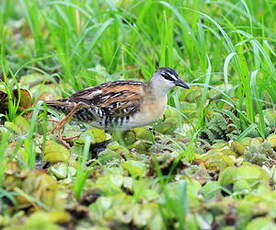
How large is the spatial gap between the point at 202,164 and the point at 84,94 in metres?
1.32

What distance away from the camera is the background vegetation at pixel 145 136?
4.79 m

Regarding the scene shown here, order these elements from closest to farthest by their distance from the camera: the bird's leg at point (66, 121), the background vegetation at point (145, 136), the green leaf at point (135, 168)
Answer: the background vegetation at point (145, 136), the green leaf at point (135, 168), the bird's leg at point (66, 121)

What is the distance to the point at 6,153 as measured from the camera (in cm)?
564

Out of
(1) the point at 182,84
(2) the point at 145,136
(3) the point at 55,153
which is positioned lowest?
(2) the point at 145,136

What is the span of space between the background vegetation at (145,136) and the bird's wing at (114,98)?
25 centimetres

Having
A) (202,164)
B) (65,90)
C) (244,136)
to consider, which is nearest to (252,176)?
(202,164)

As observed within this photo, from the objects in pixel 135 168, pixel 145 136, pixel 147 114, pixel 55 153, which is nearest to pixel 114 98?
pixel 147 114

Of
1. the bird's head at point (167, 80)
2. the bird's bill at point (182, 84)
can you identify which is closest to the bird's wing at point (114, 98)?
the bird's head at point (167, 80)

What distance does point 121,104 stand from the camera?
6625mm

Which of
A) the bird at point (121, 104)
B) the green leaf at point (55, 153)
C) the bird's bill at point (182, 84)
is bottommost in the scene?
the green leaf at point (55, 153)

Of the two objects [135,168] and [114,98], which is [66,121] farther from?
[135,168]

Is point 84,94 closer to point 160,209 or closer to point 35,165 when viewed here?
point 35,165

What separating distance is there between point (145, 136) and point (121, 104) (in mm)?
351

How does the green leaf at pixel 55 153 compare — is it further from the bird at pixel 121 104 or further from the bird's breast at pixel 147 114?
the bird's breast at pixel 147 114
